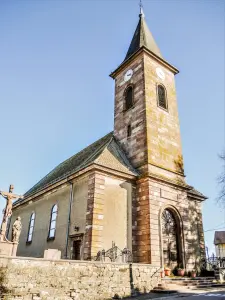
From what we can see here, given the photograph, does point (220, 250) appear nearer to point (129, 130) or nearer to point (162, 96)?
point (162, 96)

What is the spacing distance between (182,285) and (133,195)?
5898 mm

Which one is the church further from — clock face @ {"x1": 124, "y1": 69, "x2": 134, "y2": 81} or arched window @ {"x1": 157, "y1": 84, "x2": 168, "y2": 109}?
clock face @ {"x1": 124, "y1": 69, "x2": 134, "y2": 81}

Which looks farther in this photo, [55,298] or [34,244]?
[34,244]

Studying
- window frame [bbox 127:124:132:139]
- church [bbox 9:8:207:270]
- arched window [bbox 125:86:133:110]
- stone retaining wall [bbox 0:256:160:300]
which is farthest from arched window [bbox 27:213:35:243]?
arched window [bbox 125:86:133:110]

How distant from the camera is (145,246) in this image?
49.5 feet

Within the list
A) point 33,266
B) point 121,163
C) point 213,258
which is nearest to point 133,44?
point 121,163

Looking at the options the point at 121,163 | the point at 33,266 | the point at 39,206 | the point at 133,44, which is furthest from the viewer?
the point at 133,44

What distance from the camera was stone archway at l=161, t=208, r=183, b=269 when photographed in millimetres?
16131

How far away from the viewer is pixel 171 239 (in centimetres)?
1691

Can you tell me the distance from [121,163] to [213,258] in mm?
9623

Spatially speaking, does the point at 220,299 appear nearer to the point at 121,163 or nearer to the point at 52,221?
the point at 121,163

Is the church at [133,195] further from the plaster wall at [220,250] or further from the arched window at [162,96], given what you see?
the plaster wall at [220,250]

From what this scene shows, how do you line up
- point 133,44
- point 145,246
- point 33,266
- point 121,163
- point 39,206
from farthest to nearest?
point 133,44 < point 39,206 < point 121,163 < point 145,246 < point 33,266

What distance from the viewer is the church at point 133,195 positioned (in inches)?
597
